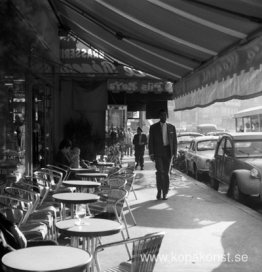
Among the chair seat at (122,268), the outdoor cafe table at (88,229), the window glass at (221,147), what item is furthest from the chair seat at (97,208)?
the window glass at (221,147)

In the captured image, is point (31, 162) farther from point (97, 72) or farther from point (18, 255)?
point (18, 255)

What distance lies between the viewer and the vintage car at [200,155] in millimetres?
14844

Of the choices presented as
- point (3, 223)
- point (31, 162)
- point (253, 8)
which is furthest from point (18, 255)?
point (31, 162)

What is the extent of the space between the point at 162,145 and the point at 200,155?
222 inches

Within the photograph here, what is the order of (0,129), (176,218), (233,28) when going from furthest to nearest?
(176,218) → (0,129) → (233,28)

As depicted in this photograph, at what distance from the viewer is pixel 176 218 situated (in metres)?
8.25

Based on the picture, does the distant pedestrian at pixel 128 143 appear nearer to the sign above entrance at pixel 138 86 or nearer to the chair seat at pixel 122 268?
the sign above entrance at pixel 138 86

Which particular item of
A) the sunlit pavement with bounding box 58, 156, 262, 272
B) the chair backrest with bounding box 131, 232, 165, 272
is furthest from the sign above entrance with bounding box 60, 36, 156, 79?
the chair backrest with bounding box 131, 232, 165, 272

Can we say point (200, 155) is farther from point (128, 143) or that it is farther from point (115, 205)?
point (128, 143)

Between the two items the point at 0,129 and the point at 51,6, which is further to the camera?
the point at 51,6

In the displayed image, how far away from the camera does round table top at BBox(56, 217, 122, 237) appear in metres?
4.01

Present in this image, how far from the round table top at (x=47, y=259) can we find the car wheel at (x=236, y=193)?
7427 millimetres

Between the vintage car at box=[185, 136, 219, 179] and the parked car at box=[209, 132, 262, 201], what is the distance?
1.90 metres

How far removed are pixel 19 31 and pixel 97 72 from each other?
730 centimetres
